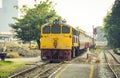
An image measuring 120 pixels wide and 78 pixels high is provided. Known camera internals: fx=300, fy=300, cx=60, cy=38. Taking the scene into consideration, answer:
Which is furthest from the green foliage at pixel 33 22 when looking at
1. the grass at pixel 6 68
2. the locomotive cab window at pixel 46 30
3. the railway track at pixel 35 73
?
the railway track at pixel 35 73

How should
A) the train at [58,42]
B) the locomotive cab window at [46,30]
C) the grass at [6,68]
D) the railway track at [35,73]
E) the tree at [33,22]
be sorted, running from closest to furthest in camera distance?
the railway track at [35,73] < the grass at [6,68] < the train at [58,42] < the locomotive cab window at [46,30] < the tree at [33,22]

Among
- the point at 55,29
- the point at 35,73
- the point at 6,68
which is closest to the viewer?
the point at 35,73

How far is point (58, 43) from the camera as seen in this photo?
2886cm

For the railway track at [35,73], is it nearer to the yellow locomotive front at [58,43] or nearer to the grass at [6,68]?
the grass at [6,68]

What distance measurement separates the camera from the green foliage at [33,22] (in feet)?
172

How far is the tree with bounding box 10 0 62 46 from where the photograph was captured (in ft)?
172

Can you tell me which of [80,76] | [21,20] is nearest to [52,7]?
[21,20]

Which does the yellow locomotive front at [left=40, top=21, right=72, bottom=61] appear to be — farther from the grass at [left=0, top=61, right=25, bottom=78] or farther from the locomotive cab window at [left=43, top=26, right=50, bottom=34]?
the grass at [left=0, top=61, right=25, bottom=78]

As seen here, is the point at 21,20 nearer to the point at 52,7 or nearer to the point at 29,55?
the point at 52,7

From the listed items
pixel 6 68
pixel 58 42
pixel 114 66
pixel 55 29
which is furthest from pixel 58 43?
pixel 6 68

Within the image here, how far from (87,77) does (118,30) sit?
43.9 metres

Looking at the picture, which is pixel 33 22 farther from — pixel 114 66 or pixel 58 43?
pixel 114 66

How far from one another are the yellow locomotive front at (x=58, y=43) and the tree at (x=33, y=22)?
2267cm

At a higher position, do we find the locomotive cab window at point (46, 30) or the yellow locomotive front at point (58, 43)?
the locomotive cab window at point (46, 30)
